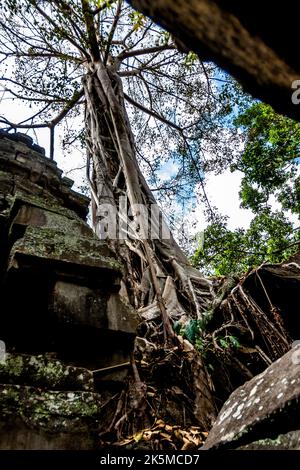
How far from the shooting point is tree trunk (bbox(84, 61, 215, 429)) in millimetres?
2620

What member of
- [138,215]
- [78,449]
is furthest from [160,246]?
[78,449]

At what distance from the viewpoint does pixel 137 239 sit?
399cm

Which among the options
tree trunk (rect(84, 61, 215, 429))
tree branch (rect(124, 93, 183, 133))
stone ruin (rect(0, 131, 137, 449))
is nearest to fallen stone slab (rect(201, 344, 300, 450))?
stone ruin (rect(0, 131, 137, 449))

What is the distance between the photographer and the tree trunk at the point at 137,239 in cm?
262

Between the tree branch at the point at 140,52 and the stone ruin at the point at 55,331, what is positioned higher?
the tree branch at the point at 140,52

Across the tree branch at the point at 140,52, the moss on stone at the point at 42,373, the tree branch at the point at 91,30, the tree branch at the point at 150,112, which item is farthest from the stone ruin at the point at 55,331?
the tree branch at the point at 140,52

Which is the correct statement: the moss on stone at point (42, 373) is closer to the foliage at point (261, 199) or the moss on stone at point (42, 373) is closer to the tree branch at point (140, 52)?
the foliage at point (261, 199)

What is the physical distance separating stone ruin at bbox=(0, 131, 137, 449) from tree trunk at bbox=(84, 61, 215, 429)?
0.81m

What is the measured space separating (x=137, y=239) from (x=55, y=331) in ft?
8.60

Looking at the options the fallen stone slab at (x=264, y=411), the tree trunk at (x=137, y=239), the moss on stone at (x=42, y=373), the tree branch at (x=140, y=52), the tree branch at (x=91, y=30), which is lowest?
the fallen stone slab at (x=264, y=411)

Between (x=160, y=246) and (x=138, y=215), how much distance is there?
1.43 ft

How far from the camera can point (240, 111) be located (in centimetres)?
746

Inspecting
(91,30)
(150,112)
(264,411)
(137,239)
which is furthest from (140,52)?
(264,411)

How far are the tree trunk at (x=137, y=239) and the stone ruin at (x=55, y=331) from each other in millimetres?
815
